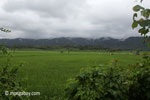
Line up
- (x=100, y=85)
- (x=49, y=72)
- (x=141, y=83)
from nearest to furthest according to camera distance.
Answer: (x=100, y=85)
(x=141, y=83)
(x=49, y=72)

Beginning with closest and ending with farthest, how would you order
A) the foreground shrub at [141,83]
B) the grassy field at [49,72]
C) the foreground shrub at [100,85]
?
the foreground shrub at [100,85], the foreground shrub at [141,83], the grassy field at [49,72]

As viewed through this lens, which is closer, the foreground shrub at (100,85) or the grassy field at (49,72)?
the foreground shrub at (100,85)

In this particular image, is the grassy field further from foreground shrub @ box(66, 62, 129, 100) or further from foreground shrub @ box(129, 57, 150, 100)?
foreground shrub @ box(129, 57, 150, 100)

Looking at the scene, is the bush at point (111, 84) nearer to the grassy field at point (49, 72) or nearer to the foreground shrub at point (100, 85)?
the foreground shrub at point (100, 85)

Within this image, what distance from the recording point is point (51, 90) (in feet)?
21.6

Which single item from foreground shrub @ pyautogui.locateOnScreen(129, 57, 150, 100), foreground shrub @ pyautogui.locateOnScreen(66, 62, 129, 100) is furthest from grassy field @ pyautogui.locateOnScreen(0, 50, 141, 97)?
foreground shrub @ pyautogui.locateOnScreen(129, 57, 150, 100)

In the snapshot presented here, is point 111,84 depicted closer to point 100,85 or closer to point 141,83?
A: point 100,85

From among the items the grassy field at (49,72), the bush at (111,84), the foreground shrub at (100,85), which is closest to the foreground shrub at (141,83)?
the bush at (111,84)

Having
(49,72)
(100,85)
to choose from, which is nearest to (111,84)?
(100,85)

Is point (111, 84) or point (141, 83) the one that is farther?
point (141, 83)

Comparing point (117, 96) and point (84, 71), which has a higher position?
point (84, 71)

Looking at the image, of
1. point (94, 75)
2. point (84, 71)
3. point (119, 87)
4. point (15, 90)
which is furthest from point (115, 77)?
point (15, 90)

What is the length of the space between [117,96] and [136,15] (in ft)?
5.52

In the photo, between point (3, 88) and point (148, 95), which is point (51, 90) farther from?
point (148, 95)
